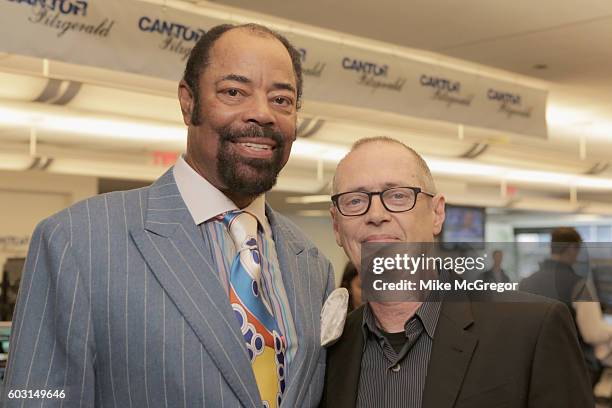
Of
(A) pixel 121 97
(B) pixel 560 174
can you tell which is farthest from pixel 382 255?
(B) pixel 560 174

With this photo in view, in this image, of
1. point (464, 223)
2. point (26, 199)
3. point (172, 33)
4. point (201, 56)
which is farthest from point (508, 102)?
point (26, 199)

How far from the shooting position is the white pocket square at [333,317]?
6.37 ft

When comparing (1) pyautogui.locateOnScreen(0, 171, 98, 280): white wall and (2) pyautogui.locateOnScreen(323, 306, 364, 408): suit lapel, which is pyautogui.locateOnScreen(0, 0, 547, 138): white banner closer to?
(2) pyautogui.locateOnScreen(323, 306, 364, 408): suit lapel

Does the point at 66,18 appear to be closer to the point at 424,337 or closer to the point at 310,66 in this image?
the point at 310,66

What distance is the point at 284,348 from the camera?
1886 mm

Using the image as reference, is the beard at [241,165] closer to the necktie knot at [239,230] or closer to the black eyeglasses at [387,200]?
the necktie knot at [239,230]

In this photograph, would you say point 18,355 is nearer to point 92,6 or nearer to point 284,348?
point 284,348

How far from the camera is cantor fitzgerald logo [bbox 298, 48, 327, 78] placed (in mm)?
5547

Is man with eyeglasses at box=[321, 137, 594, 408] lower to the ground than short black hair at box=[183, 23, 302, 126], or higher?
lower

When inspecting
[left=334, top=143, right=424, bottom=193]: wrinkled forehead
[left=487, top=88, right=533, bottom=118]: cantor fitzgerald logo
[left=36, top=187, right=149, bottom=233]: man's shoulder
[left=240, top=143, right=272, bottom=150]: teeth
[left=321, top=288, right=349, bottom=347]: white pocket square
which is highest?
[left=487, top=88, right=533, bottom=118]: cantor fitzgerald logo

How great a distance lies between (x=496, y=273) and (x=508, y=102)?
18.3 ft

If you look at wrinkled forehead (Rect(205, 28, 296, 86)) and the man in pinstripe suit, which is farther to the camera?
wrinkled forehead (Rect(205, 28, 296, 86))

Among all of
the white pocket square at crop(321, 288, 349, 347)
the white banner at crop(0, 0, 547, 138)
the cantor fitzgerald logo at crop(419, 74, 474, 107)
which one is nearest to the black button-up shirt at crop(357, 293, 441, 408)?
the white pocket square at crop(321, 288, 349, 347)

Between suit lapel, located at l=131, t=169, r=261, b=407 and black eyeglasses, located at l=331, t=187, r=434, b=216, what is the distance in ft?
1.15
